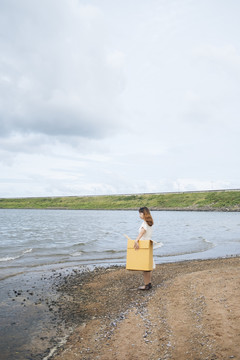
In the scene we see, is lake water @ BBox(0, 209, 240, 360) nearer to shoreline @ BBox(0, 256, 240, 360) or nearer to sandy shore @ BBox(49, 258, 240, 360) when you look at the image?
shoreline @ BBox(0, 256, 240, 360)

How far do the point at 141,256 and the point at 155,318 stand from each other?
8.07ft

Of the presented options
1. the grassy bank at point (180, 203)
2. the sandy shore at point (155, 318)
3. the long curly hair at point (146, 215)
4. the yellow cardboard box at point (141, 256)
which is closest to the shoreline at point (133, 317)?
the sandy shore at point (155, 318)

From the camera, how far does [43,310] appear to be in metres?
9.62

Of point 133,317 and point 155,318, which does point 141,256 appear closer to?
point 133,317

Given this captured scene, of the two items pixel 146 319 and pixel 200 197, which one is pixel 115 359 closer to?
pixel 146 319

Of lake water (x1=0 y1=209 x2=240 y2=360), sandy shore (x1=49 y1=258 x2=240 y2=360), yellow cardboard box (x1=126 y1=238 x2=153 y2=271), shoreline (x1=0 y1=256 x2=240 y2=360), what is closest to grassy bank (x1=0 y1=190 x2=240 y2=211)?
lake water (x1=0 y1=209 x2=240 y2=360)

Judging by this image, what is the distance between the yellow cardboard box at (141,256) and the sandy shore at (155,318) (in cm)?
98

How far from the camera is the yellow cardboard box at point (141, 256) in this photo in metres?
10.1

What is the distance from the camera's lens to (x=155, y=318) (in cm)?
793

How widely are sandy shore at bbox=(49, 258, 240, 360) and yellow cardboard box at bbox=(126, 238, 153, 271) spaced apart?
3.21 feet

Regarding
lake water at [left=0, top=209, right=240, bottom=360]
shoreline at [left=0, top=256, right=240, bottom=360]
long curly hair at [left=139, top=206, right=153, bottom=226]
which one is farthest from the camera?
long curly hair at [left=139, top=206, right=153, bottom=226]

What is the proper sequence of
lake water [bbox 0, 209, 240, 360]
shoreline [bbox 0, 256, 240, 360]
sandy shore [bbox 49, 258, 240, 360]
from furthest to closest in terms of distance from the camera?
lake water [bbox 0, 209, 240, 360] → shoreline [bbox 0, 256, 240, 360] → sandy shore [bbox 49, 258, 240, 360]

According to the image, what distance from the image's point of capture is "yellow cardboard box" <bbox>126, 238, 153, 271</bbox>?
10.1 metres

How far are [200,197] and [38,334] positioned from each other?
122684mm
